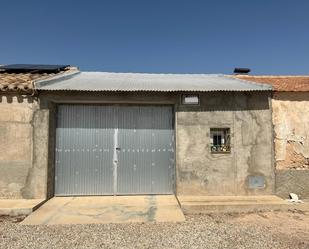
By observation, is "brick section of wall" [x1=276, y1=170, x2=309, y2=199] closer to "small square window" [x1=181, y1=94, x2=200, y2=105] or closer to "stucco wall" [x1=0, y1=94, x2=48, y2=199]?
"small square window" [x1=181, y1=94, x2=200, y2=105]

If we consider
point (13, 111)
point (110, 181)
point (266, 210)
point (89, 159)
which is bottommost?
point (266, 210)

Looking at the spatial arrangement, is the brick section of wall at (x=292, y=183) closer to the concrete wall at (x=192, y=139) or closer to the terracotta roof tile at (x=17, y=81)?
the concrete wall at (x=192, y=139)

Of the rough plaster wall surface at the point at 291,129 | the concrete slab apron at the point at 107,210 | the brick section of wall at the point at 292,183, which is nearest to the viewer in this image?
the concrete slab apron at the point at 107,210

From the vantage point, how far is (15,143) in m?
7.75

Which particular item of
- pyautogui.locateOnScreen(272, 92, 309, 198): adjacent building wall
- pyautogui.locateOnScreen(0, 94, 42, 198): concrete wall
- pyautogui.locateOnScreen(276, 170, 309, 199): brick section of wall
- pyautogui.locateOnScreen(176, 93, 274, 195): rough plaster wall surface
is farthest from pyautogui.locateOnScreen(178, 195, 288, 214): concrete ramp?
pyautogui.locateOnScreen(0, 94, 42, 198): concrete wall

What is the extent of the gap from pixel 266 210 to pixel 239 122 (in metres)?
2.46

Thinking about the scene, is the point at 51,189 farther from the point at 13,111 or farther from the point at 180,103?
the point at 180,103

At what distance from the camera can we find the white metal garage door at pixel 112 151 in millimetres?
8461

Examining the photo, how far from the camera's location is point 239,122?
8281 millimetres

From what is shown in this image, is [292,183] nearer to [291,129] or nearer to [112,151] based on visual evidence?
[291,129]

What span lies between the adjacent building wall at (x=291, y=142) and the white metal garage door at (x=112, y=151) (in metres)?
3.06

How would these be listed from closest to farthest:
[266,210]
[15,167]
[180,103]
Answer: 1. [266,210]
2. [15,167]
3. [180,103]

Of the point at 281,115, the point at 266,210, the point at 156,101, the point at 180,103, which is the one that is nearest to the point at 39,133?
the point at 156,101

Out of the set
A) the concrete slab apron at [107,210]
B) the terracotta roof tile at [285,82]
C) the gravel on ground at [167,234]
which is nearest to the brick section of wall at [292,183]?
the gravel on ground at [167,234]
